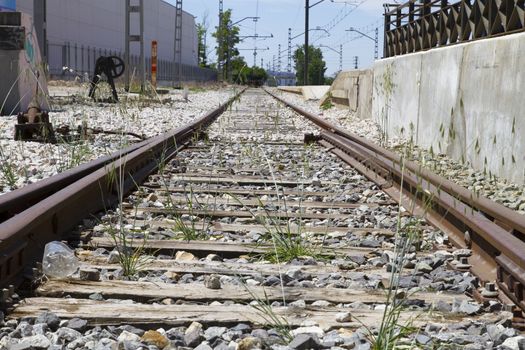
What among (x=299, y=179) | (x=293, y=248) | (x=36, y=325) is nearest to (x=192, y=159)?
(x=299, y=179)

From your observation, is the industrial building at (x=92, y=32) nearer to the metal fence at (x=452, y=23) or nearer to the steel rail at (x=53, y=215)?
the metal fence at (x=452, y=23)

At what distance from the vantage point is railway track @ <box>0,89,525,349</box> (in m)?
2.63

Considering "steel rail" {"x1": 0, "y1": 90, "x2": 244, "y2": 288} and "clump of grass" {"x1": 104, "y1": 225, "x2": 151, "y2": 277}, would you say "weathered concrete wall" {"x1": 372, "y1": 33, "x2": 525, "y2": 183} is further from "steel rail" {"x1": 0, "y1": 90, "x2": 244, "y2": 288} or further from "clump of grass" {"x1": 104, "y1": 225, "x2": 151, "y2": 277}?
"steel rail" {"x1": 0, "y1": 90, "x2": 244, "y2": 288}

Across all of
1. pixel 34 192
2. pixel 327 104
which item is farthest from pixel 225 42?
pixel 34 192

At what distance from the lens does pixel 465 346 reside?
247 centimetres

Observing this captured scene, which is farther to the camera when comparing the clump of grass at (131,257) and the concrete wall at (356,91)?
the concrete wall at (356,91)

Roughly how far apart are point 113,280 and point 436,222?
2039mm

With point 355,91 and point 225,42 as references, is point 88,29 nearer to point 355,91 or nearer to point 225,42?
point 225,42

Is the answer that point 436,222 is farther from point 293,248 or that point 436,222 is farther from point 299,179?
point 299,179

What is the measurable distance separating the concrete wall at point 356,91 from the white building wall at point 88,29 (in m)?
25.1

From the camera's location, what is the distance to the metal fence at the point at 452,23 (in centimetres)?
797

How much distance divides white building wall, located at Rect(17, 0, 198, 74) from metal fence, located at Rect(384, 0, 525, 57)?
31.2 m

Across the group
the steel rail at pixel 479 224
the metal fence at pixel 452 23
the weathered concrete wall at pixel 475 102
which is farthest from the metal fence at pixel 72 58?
the steel rail at pixel 479 224

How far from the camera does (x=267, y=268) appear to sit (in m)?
3.54
